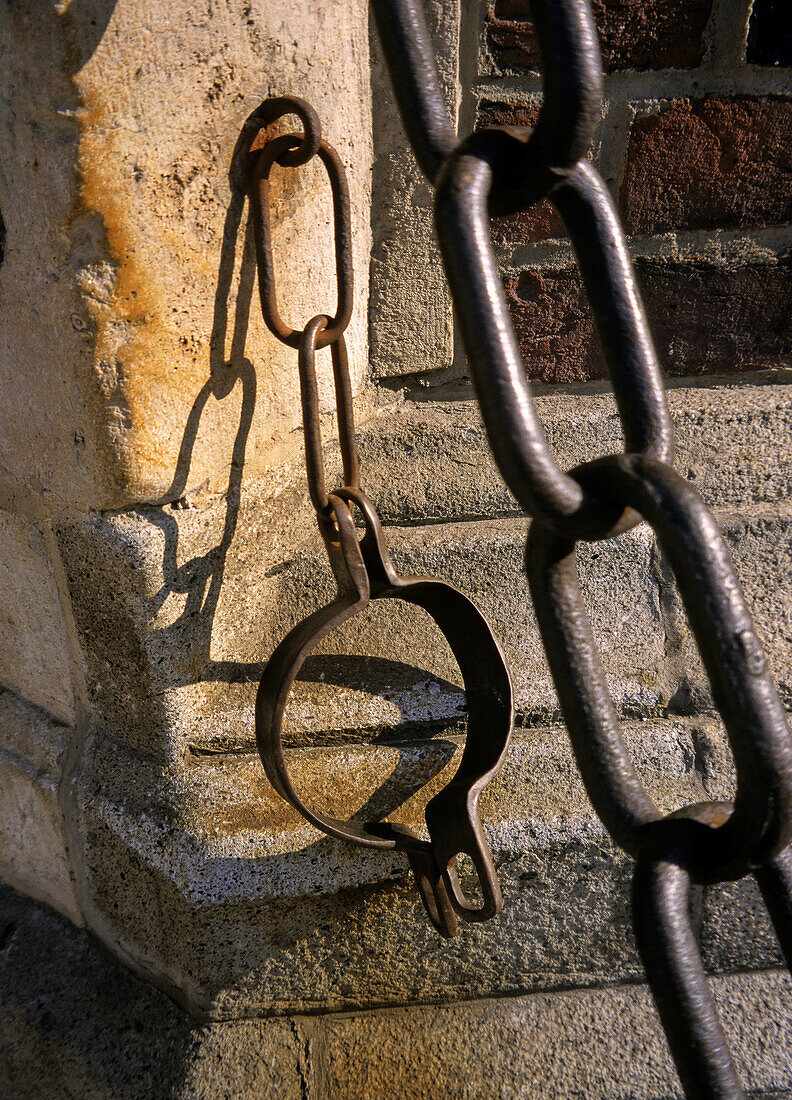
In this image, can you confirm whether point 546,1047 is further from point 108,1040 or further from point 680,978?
point 680,978

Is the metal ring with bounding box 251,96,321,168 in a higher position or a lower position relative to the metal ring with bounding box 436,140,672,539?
higher

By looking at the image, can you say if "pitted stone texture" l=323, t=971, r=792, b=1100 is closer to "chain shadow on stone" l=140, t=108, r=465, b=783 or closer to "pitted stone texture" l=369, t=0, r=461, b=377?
"chain shadow on stone" l=140, t=108, r=465, b=783

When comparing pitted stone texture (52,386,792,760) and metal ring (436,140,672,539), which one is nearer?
metal ring (436,140,672,539)

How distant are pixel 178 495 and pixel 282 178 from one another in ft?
0.77

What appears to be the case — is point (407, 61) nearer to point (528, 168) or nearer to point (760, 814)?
point (528, 168)

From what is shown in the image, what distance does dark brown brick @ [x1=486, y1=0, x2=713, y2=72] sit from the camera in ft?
2.17

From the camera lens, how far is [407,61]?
0.30 m

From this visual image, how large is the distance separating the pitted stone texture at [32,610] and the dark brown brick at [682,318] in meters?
0.45

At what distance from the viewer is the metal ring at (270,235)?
55 cm

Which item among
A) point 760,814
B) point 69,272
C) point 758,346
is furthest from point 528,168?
point 758,346

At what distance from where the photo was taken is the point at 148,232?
1.71 ft

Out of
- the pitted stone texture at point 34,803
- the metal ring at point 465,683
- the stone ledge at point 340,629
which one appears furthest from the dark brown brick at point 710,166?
the pitted stone texture at point 34,803

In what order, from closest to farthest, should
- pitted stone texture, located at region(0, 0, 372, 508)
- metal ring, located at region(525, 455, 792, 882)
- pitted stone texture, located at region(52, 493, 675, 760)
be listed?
metal ring, located at region(525, 455, 792, 882) < pitted stone texture, located at region(0, 0, 372, 508) < pitted stone texture, located at region(52, 493, 675, 760)

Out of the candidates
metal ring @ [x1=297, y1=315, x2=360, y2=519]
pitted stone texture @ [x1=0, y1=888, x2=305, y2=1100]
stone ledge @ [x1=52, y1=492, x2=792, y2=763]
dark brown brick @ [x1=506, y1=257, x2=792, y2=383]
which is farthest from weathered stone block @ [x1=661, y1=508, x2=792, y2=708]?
pitted stone texture @ [x1=0, y1=888, x2=305, y2=1100]
